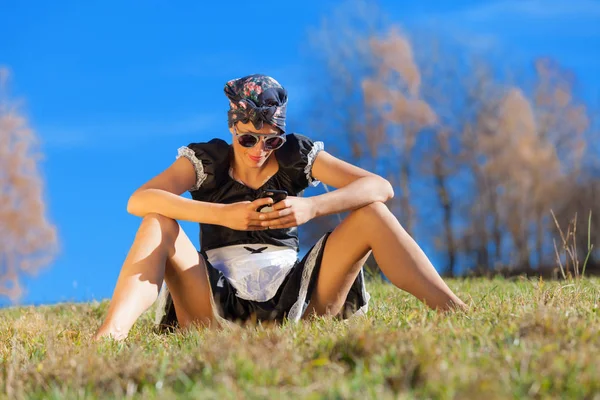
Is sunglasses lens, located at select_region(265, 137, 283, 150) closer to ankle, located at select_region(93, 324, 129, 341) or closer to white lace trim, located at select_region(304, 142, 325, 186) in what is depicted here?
white lace trim, located at select_region(304, 142, 325, 186)

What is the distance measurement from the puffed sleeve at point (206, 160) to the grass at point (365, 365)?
4.45ft

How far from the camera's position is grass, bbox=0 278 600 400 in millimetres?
1977

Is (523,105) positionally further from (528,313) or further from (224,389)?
(224,389)

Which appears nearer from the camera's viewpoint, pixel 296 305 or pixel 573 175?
pixel 296 305

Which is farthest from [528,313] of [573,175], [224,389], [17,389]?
[573,175]

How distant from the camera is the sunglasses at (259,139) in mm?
4113

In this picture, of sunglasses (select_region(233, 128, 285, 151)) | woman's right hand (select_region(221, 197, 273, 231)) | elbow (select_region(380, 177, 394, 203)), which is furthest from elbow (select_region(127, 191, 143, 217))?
elbow (select_region(380, 177, 394, 203))

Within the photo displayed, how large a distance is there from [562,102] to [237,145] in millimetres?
11174

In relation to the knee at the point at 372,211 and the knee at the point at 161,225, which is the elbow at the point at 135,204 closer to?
the knee at the point at 161,225

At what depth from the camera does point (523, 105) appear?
13.6m

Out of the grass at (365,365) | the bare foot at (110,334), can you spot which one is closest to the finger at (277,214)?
the grass at (365,365)

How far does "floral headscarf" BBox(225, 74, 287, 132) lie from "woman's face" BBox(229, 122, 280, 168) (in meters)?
0.03

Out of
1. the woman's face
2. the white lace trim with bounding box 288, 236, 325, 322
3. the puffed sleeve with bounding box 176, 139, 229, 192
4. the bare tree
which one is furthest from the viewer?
the bare tree

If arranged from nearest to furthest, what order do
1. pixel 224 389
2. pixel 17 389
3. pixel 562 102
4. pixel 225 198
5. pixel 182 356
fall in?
pixel 224 389
pixel 17 389
pixel 182 356
pixel 225 198
pixel 562 102
